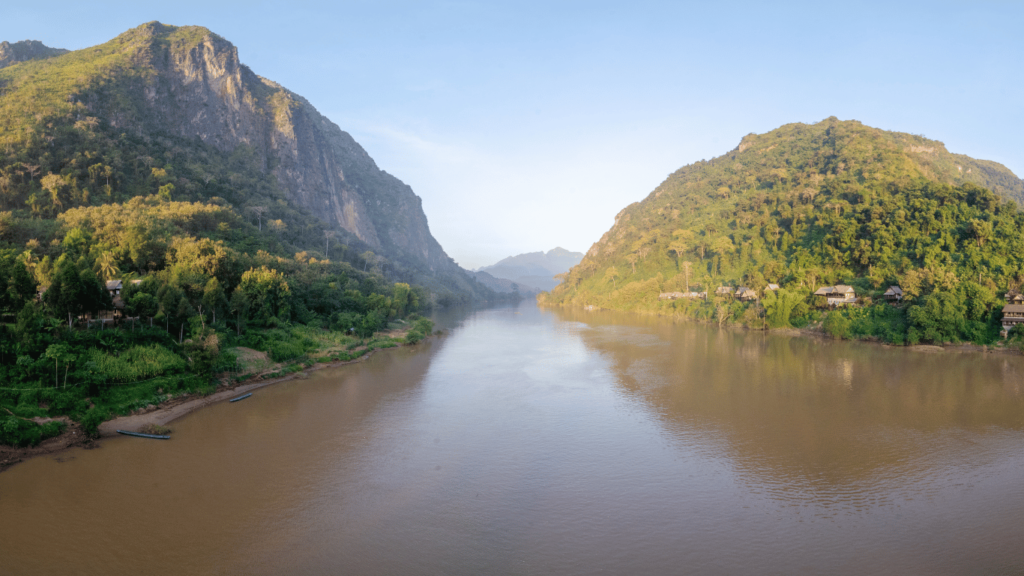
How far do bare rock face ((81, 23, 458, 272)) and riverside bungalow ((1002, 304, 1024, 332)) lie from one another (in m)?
91.1

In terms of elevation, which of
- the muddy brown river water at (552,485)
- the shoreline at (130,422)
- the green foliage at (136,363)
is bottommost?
the muddy brown river water at (552,485)

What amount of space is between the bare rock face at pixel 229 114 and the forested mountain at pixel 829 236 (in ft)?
191

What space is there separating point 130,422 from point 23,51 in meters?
97.6

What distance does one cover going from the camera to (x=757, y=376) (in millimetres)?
30312

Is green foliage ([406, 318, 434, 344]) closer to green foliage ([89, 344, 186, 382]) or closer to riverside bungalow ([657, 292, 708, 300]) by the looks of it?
green foliage ([89, 344, 186, 382])

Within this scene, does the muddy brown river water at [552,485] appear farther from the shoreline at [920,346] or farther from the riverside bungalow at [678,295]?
the riverside bungalow at [678,295]

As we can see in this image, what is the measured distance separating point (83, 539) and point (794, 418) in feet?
81.6

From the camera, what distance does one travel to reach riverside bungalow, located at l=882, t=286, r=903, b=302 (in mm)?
42062

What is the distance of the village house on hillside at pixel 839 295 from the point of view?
4522 centimetres

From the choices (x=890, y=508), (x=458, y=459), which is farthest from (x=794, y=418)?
(x=458, y=459)

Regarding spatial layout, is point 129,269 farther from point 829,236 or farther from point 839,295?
point 829,236

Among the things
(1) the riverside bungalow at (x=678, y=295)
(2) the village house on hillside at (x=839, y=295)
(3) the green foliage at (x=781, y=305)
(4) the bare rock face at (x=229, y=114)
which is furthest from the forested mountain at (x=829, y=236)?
(4) the bare rock face at (x=229, y=114)

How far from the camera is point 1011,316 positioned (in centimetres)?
3453

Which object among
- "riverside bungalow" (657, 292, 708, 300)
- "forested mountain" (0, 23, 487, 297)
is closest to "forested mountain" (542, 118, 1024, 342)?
"riverside bungalow" (657, 292, 708, 300)
